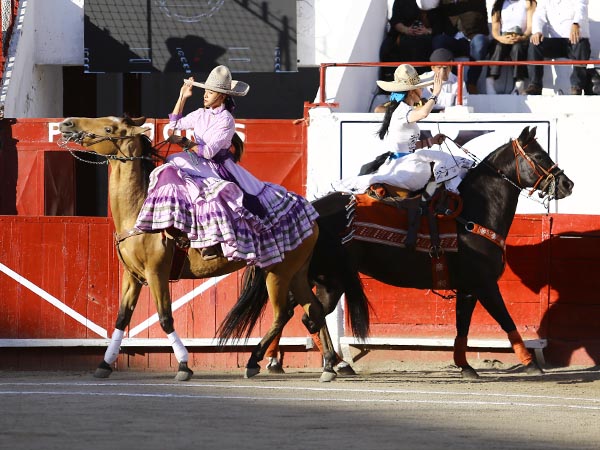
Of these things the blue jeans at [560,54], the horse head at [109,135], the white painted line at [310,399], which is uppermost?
the blue jeans at [560,54]

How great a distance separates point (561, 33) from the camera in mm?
16828

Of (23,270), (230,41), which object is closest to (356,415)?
(23,270)

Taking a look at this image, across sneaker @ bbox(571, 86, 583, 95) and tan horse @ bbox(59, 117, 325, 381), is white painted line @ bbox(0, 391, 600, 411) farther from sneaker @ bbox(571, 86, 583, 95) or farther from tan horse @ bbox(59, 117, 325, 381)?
sneaker @ bbox(571, 86, 583, 95)

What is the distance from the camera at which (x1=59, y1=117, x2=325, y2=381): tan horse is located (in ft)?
35.7

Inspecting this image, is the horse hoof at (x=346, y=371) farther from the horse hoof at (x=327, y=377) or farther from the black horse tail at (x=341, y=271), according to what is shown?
the horse hoof at (x=327, y=377)

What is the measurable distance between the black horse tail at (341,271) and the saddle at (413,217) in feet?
0.75

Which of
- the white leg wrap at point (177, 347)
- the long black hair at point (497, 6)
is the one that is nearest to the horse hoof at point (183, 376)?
the white leg wrap at point (177, 347)

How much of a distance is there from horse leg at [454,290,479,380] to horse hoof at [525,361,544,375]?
17.5 inches

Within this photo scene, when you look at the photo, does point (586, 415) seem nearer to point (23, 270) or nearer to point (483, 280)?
point (483, 280)

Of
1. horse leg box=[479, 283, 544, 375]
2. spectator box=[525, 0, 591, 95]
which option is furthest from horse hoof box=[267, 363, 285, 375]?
spectator box=[525, 0, 591, 95]

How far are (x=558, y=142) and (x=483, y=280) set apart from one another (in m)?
2.67

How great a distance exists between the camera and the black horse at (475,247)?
465 inches

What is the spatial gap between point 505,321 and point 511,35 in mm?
5565

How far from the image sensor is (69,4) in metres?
17.4
